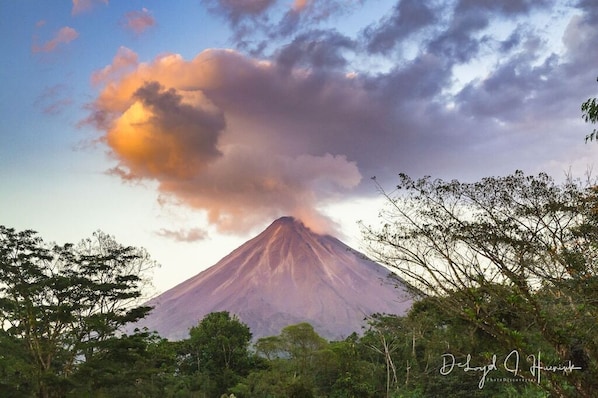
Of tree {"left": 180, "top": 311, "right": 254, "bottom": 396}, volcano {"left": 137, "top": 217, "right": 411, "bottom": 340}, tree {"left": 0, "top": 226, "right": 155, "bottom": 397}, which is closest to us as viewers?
tree {"left": 0, "top": 226, "right": 155, "bottom": 397}

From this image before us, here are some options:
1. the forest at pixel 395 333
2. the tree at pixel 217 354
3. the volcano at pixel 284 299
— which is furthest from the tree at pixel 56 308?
the volcano at pixel 284 299

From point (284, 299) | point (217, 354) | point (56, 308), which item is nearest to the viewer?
point (56, 308)

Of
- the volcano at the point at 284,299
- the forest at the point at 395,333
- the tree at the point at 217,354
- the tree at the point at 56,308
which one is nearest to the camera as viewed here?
the forest at the point at 395,333

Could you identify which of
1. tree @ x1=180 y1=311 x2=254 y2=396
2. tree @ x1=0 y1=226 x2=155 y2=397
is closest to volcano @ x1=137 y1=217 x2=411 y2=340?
tree @ x1=180 y1=311 x2=254 y2=396

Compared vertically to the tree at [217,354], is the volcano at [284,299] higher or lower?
higher

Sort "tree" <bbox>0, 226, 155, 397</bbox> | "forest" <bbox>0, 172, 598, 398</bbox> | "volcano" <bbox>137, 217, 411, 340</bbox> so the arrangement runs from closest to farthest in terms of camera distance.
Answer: "forest" <bbox>0, 172, 598, 398</bbox> → "tree" <bbox>0, 226, 155, 397</bbox> → "volcano" <bbox>137, 217, 411, 340</bbox>

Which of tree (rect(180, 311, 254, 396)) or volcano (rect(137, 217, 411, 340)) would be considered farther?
volcano (rect(137, 217, 411, 340))

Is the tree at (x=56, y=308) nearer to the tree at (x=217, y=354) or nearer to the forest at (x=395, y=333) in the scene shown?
the forest at (x=395, y=333)

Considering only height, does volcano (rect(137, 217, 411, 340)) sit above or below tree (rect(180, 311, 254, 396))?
above

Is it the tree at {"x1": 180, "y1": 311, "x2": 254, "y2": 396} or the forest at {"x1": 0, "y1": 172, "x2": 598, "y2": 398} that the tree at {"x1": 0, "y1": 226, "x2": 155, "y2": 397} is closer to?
the forest at {"x1": 0, "y1": 172, "x2": 598, "y2": 398}

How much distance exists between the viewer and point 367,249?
7.63m

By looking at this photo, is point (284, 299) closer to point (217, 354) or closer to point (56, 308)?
point (217, 354)

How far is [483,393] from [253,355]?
2025cm

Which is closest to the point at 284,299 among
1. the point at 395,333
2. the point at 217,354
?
the point at 217,354
